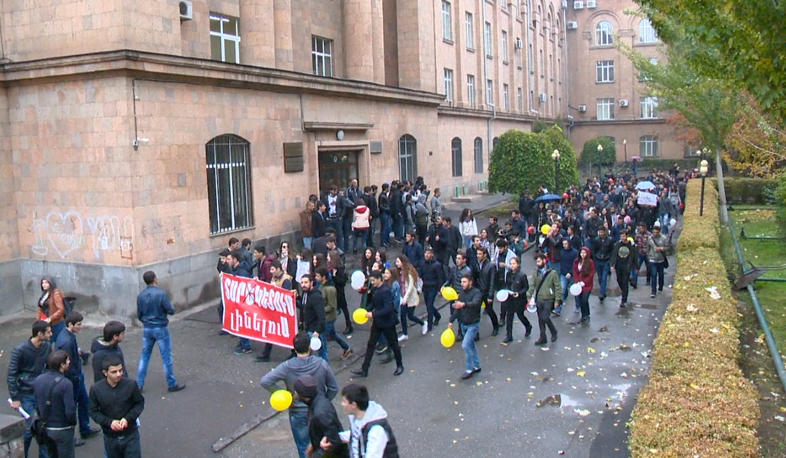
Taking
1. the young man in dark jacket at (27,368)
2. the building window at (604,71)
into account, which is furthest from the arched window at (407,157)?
the building window at (604,71)

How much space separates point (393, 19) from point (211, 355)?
18.9m

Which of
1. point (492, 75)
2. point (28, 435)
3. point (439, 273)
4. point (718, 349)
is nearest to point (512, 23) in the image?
point (492, 75)

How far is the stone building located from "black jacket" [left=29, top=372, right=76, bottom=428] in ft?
22.1

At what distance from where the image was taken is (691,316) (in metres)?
10.6

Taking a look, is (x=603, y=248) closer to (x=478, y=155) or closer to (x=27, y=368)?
(x=27, y=368)

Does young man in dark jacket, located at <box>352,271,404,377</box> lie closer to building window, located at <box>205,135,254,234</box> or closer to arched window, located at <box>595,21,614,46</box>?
building window, located at <box>205,135,254,234</box>

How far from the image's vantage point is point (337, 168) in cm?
2119

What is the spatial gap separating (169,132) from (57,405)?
8369 millimetres

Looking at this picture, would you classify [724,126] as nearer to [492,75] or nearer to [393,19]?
[393,19]

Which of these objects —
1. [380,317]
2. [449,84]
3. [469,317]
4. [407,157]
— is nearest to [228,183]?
[380,317]

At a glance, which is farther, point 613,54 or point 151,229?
point 613,54

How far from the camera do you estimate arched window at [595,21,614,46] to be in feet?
201

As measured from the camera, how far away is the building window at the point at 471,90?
3756cm

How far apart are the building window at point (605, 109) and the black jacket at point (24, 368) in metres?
59.6
